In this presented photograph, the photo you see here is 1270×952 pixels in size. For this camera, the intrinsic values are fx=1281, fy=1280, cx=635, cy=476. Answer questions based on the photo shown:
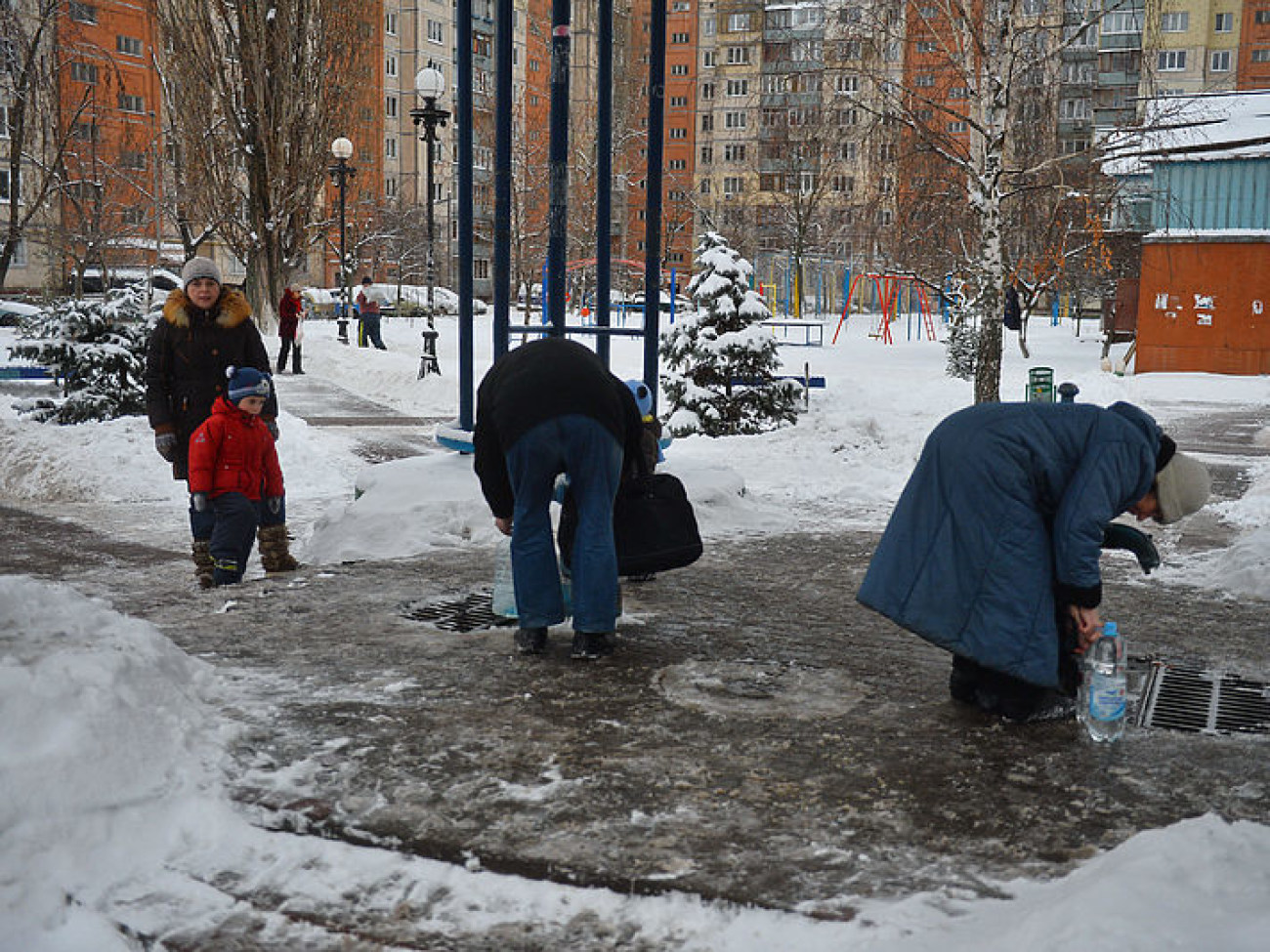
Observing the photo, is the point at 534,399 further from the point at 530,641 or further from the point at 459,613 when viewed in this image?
the point at 459,613

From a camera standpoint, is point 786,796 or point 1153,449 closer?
point 786,796

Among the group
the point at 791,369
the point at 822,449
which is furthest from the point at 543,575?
the point at 791,369

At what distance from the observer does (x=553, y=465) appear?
→ 17.2 feet

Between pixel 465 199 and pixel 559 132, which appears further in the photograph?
pixel 465 199

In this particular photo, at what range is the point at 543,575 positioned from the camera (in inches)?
214

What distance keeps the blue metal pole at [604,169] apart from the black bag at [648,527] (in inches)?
147

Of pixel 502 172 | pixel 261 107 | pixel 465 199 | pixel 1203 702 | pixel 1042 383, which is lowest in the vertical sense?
pixel 1203 702

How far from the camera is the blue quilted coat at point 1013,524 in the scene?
424 cm

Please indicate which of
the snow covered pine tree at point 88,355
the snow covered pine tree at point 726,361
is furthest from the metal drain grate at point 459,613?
the snow covered pine tree at point 726,361

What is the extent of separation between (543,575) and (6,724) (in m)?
2.23

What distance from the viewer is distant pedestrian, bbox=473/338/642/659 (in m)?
5.21

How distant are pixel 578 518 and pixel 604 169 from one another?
4.69 m

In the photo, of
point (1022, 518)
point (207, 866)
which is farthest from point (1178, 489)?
point (207, 866)

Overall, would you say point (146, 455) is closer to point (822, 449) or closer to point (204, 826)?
point (822, 449)
